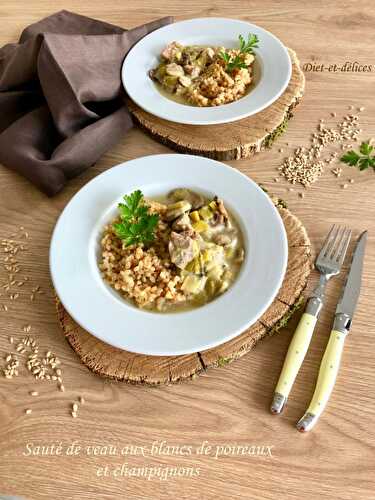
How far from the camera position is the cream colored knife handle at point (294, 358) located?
129cm

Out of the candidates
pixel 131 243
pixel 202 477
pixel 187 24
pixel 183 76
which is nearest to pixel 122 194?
pixel 131 243

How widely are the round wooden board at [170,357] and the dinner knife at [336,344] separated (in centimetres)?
12

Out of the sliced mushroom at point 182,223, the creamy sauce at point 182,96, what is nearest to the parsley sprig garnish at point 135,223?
the sliced mushroom at point 182,223

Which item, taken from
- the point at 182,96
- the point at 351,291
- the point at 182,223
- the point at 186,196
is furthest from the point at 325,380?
the point at 182,96

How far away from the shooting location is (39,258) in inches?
66.0

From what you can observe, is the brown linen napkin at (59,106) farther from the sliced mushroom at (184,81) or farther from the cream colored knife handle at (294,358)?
the cream colored knife handle at (294,358)

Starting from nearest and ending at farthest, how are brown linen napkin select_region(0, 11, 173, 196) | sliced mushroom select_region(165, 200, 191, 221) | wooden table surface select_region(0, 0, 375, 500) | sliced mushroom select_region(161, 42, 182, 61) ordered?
1. wooden table surface select_region(0, 0, 375, 500)
2. sliced mushroom select_region(165, 200, 191, 221)
3. brown linen napkin select_region(0, 11, 173, 196)
4. sliced mushroom select_region(161, 42, 182, 61)

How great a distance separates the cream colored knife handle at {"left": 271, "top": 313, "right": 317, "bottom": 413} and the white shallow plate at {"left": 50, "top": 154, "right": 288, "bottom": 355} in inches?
4.2

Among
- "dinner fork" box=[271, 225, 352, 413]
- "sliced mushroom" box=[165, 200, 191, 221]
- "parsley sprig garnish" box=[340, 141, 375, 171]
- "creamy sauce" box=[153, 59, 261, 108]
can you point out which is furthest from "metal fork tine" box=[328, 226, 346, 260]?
"creamy sauce" box=[153, 59, 261, 108]

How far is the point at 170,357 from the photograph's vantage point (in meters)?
1.39

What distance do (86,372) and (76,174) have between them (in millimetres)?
760

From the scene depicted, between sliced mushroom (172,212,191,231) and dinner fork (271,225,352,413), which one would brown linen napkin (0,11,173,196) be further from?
dinner fork (271,225,352,413)

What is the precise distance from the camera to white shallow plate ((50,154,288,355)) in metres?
1.36

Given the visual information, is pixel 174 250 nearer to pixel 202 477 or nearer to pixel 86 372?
pixel 86 372
